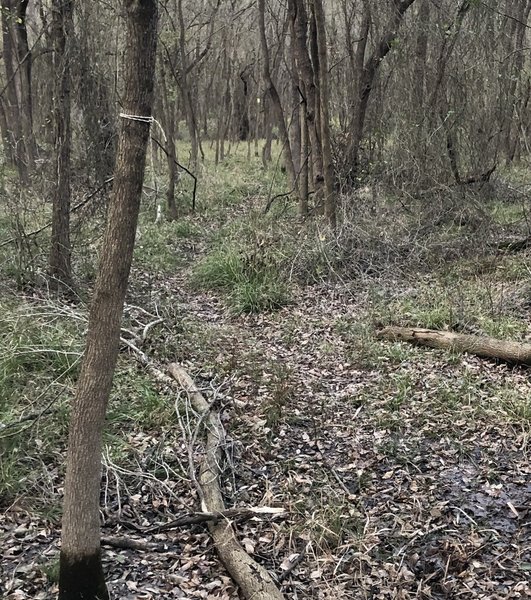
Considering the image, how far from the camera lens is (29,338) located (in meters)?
5.41

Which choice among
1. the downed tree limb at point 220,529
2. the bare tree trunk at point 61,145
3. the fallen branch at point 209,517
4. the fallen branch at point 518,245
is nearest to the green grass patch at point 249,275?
→ the bare tree trunk at point 61,145

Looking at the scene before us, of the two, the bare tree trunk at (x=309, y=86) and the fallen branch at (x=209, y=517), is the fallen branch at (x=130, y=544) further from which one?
the bare tree trunk at (x=309, y=86)

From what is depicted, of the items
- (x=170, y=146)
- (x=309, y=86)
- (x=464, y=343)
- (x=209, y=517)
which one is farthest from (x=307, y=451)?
(x=170, y=146)

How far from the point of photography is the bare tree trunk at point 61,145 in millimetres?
6398

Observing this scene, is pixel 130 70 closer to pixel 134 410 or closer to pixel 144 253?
pixel 134 410

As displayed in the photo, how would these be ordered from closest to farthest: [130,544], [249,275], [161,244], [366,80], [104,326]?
[104,326] → [130,544] → [249,275] → [161,244] → [366,80]

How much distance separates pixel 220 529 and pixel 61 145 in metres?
4.72

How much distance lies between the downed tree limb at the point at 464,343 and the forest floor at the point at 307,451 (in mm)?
122

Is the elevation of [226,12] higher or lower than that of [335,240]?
higher

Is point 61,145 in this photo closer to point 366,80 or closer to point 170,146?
point 170,146

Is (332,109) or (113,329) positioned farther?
(332,109)

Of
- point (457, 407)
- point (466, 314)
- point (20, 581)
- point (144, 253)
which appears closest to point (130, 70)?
point (20, 581)

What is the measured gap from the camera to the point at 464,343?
596 cm

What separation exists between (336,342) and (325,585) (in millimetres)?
3419
